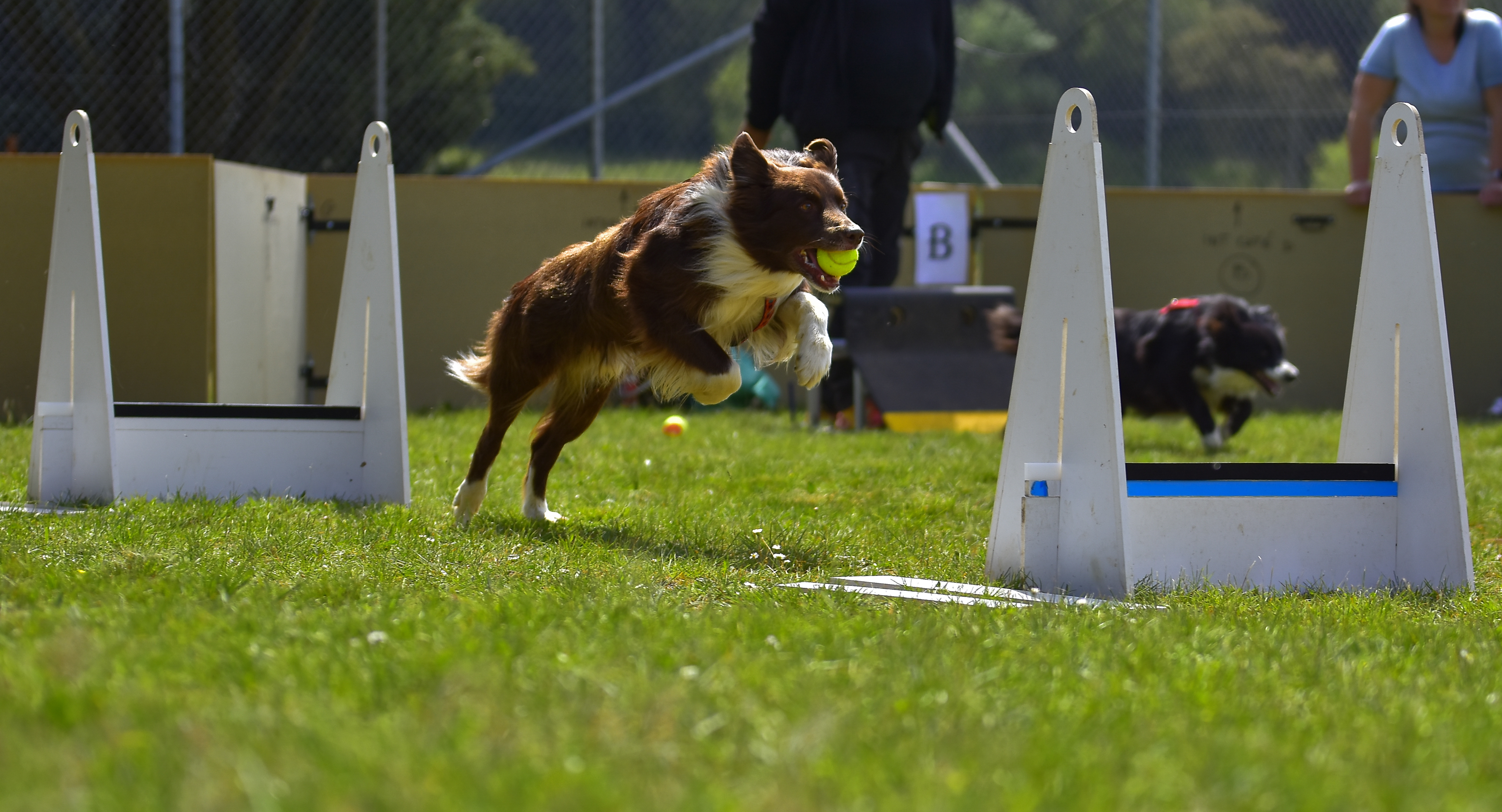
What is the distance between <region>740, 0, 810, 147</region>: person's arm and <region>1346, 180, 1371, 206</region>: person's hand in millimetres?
4075

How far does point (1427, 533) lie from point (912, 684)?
215cm

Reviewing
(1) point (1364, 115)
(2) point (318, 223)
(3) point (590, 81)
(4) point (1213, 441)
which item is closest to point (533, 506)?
(4) point (1213, 441)

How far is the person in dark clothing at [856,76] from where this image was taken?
7457 millimetres

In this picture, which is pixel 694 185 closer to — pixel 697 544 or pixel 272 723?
pixel 697 544

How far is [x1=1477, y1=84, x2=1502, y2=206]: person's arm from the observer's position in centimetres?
873

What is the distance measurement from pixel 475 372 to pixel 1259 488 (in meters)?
2.70

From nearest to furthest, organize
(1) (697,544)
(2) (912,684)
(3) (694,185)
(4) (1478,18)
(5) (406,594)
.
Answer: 1. (2) (912,684)
2. (5) (406,594)
3. (1) (697,544)
4. (3) (694,185)
5. (4) (1478,18)

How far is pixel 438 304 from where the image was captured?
895 cm

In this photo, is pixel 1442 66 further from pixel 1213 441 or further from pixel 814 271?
pixel 814 271

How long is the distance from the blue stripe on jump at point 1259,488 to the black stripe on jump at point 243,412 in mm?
2646

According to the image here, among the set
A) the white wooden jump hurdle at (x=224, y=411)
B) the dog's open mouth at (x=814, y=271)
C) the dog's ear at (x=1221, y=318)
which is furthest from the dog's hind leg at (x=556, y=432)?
the dog's ear at (x=1221, y=318)

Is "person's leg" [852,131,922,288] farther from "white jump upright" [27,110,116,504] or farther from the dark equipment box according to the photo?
"white jump upright" [27,110,116,504]

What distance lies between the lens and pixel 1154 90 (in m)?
10.4

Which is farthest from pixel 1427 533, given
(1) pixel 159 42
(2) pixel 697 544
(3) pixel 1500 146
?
(1) pixel 159 42
